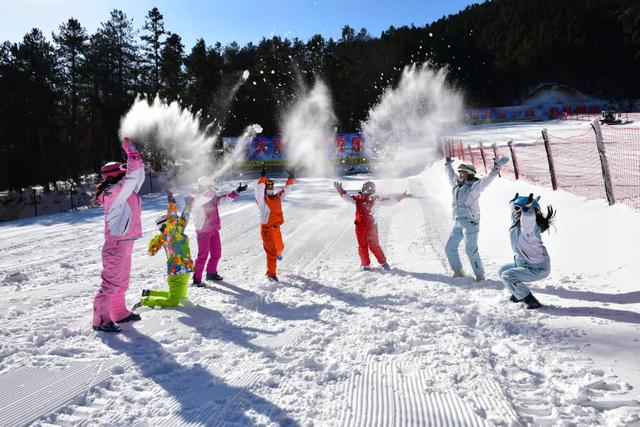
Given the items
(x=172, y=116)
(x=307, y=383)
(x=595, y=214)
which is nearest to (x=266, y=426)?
(x=307, y=383)

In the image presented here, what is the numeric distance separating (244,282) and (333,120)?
148 feet

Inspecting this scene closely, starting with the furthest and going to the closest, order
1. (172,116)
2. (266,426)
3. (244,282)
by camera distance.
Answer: (172,116), (244,282), (266,426)

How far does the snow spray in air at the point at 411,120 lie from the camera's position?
30.0m

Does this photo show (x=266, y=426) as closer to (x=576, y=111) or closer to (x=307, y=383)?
(x=307, y=383)

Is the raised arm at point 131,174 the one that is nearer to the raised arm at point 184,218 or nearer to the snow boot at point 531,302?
the raised arm at point 184,218

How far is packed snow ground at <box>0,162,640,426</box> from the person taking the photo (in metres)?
2.95

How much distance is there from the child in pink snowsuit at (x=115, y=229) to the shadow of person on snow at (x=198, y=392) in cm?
55

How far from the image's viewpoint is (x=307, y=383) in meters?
3.32

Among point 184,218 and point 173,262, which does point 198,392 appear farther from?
point 184,218

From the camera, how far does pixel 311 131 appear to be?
42.2m

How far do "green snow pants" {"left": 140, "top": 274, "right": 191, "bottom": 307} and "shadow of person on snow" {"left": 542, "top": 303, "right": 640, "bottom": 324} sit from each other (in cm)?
411

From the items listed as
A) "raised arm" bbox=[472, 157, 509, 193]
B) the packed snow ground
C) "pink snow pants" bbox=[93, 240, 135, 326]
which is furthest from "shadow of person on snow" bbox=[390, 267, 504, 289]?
"pink snow pants" bbox=[93, 240, 135, 326]

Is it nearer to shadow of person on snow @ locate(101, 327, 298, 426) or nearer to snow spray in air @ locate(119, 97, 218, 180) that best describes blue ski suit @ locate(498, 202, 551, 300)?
shadow of person on snow @ locate(101, 327, 298, 426)

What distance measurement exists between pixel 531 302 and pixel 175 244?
13.6ft
